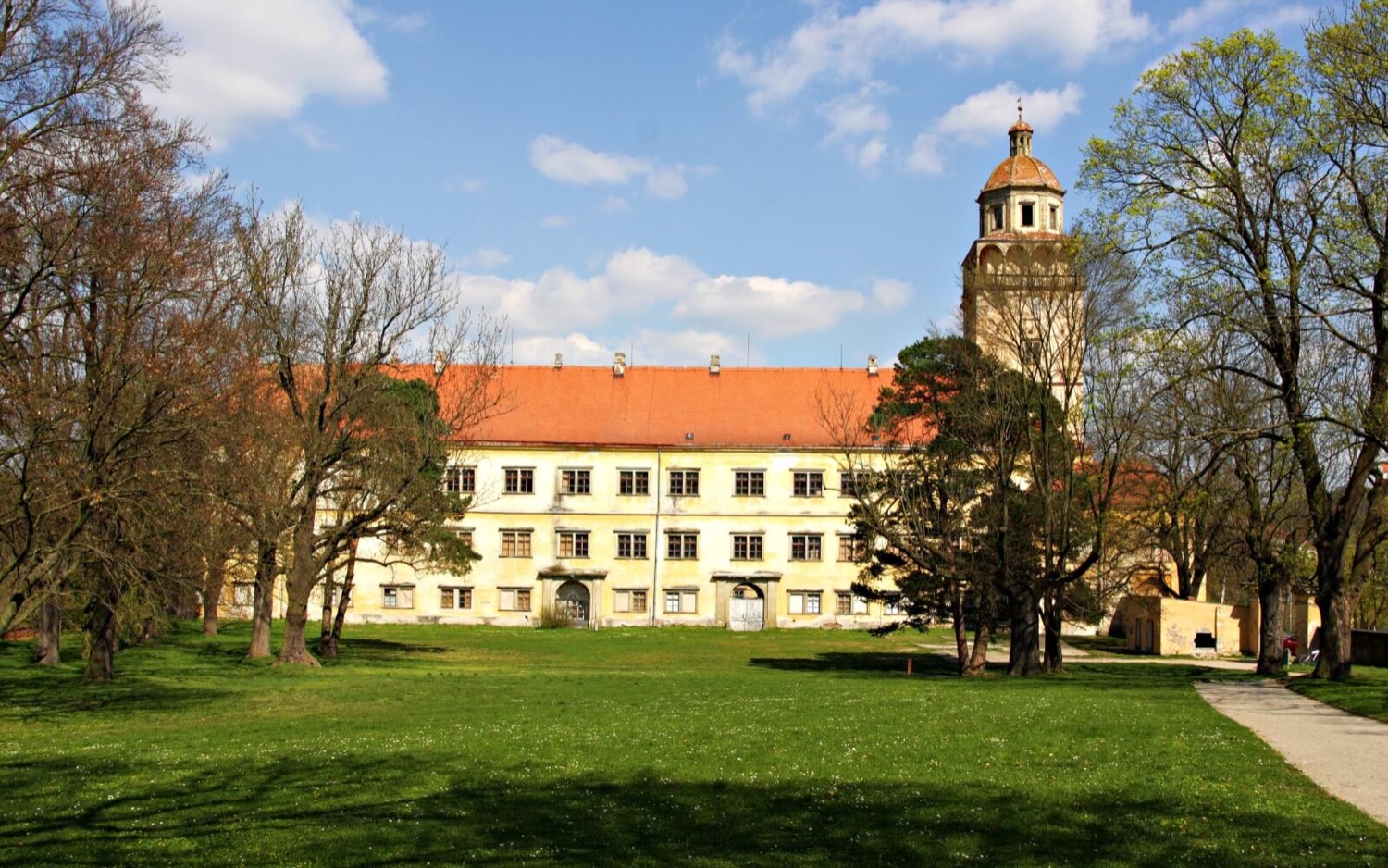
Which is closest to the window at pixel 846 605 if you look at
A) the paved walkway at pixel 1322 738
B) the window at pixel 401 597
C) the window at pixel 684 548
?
the window at pixel 684 548

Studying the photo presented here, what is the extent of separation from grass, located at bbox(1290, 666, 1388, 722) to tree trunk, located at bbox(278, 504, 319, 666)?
2255 centimetres

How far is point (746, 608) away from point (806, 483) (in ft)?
22.2

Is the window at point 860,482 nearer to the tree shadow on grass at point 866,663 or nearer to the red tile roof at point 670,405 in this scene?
the tree shadow on grass at point 866,663

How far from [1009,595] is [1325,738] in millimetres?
14711

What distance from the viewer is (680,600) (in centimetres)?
6156

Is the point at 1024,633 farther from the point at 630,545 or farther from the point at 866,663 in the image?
the point at 630,545

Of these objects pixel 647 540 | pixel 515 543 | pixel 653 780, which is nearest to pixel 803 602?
pixel 647 540

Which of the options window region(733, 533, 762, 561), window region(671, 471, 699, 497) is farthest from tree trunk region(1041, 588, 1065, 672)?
window region(671, 471, 699, 497)

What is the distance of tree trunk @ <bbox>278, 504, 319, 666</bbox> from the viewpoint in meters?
32.1

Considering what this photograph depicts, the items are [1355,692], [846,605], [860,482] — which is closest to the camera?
[1355,692]

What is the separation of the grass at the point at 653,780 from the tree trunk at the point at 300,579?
6.46 metres

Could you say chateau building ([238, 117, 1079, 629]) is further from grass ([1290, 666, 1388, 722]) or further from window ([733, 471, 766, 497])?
grass ([1290, 666, 1388, 722])

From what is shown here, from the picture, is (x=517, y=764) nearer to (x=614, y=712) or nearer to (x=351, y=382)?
(x=614, y=712)

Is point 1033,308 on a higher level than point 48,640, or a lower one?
higher
